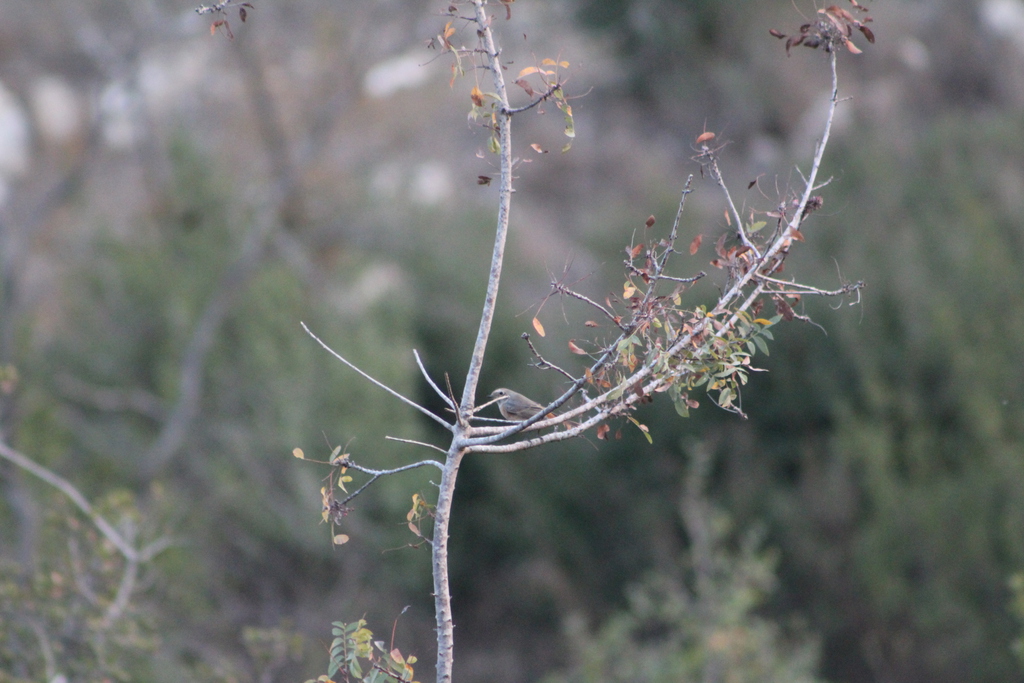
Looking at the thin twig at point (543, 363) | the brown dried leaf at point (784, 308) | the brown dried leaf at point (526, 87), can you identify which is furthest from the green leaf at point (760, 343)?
the brown dried leaf at point (526, 87)

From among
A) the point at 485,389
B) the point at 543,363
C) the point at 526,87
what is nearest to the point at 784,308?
the point at 543,363

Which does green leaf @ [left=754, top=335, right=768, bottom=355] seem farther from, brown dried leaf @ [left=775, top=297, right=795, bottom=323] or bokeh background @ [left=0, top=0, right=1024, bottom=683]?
bokeh background @ [left=0, top=0, right=1024, bottom=683]

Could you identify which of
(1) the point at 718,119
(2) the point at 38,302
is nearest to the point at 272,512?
(2) the point at 38,302

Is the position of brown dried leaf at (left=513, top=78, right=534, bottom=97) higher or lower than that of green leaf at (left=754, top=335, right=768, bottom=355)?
higher

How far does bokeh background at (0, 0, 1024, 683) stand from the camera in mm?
10023

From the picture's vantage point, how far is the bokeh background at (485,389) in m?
10.0

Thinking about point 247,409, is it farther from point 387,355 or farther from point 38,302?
point 38,302

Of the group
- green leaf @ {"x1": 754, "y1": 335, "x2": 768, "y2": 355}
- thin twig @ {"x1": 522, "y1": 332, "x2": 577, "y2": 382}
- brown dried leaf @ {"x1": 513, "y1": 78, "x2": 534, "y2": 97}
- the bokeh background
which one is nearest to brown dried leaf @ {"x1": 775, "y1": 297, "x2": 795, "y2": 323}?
green leaf @ {"x1": 754, "y1": 335, "x2": 768, "y2": 355}

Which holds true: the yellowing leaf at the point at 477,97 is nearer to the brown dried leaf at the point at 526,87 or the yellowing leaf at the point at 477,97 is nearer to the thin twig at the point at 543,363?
the brown dried leaf at the point at 526,87

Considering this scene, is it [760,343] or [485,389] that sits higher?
[485,389]

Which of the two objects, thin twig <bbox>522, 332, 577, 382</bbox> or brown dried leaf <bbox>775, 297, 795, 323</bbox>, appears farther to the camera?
brown dried leaf <bbox>775, 297, 795, 323</bbox>

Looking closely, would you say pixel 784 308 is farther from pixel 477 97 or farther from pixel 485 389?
pixel 485 389

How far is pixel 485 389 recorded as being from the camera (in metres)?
14.0

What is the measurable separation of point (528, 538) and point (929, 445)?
5.68m
